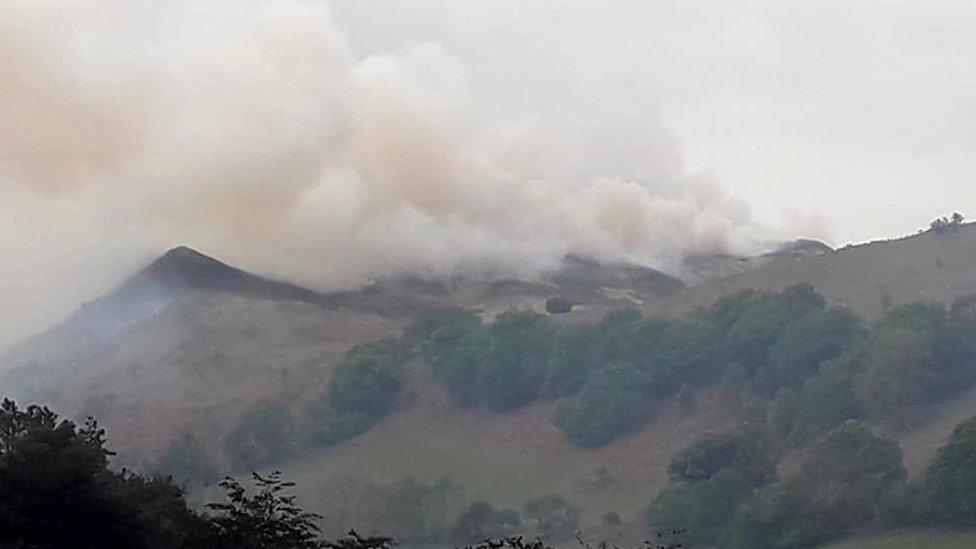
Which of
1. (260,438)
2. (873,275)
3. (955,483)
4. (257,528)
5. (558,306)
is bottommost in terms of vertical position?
(257,528)

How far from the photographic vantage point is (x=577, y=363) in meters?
144

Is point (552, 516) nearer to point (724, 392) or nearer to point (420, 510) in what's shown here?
point (420, 510)

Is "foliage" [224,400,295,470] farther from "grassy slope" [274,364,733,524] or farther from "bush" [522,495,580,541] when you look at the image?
"bush" [522,495,580,541]

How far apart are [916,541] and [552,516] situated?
27309mm

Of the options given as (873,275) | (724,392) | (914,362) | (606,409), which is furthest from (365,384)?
(873,275)

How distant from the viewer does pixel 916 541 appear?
96.0 meters

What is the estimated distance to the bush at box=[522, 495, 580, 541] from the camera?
358ft

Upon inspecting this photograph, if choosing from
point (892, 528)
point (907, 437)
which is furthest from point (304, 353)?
point (892, 528)

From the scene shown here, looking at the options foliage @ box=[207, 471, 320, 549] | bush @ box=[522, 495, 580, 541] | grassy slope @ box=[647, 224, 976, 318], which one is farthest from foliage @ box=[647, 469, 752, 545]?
foliage @ box=[207, 471, 320, 549]

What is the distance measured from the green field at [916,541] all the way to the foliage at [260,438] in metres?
53.2

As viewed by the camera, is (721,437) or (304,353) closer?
(721,437)

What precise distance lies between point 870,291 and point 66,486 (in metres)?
129

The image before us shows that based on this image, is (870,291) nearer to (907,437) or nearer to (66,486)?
(907,437)

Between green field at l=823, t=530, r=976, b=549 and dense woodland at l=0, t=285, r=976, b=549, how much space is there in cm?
116
